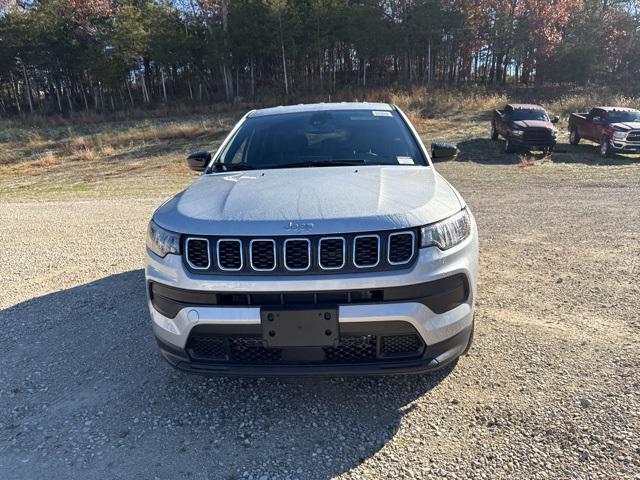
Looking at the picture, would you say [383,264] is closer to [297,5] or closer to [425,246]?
[425,246]

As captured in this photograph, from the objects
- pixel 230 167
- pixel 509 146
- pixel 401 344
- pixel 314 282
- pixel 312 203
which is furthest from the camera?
pixel 509 146

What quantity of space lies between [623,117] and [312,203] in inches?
714

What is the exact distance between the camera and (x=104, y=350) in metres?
3.50

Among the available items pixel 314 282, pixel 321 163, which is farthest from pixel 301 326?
pixel 321 163

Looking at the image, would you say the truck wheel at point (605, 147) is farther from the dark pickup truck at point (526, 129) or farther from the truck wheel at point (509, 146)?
the truck wheel at point (509, 146)

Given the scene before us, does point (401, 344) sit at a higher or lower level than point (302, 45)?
lower

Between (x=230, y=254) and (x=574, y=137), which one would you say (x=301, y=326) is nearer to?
(x=230, y=254)

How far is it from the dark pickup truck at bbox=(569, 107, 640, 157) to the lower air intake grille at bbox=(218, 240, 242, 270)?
17479 millimetres

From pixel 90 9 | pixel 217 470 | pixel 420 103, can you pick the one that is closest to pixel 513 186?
pixel 217 470

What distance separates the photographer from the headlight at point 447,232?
241 cm

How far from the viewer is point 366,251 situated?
233 centimetres

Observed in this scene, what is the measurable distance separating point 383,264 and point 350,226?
26cm

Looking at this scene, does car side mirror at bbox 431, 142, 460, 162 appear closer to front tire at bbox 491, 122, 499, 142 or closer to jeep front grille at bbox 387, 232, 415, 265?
jeep front grille at bbox 387, 232, 415, 265

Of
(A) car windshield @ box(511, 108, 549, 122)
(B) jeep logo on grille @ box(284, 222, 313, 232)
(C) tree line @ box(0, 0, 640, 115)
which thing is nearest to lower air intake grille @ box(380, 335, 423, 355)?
(B) jeep logo on grille @ box(284, 222, 313, 232)
